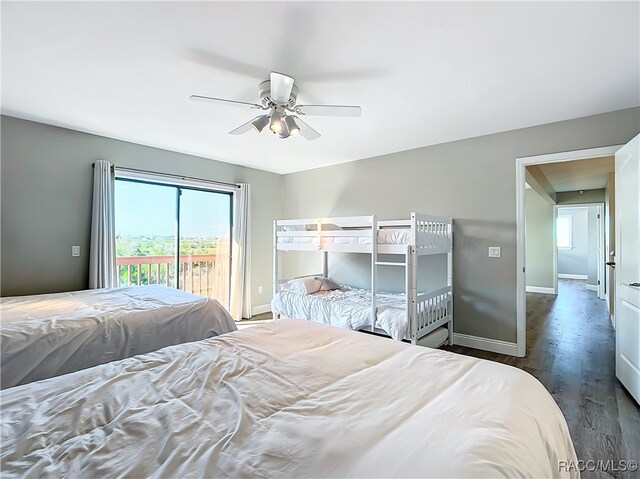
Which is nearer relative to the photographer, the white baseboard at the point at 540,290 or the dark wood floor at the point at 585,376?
the dark wood floor at the point at 585,376

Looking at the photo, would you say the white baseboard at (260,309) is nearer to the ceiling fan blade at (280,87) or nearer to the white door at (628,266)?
the ceiling fan blade at (280,87)

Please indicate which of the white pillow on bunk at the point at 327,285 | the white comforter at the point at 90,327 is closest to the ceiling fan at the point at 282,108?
the white comforter at the point at 90,327

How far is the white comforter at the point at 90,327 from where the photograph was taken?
1968 mm

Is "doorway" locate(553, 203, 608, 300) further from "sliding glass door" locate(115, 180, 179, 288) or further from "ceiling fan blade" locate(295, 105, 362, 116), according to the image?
"sliding glass door" locate(115, 180, 179, 288)

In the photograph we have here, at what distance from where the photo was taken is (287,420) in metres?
0.99

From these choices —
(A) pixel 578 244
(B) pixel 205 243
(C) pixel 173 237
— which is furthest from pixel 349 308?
(A) pixel 578 244

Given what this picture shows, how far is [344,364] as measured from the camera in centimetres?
141

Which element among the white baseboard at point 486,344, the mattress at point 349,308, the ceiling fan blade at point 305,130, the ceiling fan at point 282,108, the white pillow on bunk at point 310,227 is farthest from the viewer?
the white pillow on bunk at point 310,227

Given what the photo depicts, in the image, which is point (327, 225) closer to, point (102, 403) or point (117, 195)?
point (117, 195)

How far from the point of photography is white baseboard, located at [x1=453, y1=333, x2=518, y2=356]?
134 inches

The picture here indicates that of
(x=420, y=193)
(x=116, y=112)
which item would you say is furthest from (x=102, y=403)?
(x=420, y=193)

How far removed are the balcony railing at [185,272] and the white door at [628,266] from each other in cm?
461

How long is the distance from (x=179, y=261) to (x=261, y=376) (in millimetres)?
3584

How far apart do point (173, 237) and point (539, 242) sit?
7765 mm
